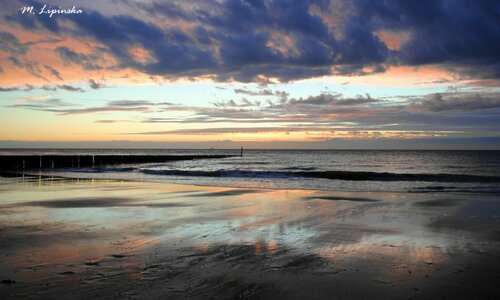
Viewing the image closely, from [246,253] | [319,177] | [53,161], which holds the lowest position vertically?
[319,177]

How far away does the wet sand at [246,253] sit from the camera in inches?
249

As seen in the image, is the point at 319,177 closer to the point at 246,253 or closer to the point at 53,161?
the point at 246,253

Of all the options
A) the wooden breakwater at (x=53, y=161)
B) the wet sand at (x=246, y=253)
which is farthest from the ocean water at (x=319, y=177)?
the wet sand at (x=246, y=253)

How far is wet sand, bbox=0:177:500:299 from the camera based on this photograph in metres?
6.31

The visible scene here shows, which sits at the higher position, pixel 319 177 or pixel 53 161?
pixel 53 161

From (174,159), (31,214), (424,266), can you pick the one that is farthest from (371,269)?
(174,159)

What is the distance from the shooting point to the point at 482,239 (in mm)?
10352

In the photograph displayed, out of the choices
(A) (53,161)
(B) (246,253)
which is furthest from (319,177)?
(A) (53,161)

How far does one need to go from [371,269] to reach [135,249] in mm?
4738

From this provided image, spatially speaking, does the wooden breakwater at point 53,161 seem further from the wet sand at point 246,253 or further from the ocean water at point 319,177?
the wet sand at point 246,253

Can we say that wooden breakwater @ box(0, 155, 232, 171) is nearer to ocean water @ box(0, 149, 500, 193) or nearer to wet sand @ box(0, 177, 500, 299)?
ocean water @ box(0, 149, 500, 193)

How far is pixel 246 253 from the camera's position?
8578 mm

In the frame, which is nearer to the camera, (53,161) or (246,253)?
(246,253)

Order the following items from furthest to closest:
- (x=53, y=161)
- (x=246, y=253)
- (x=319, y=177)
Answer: (x=53, y=161)
(x=319, y=177)
(x=246, y=253)
